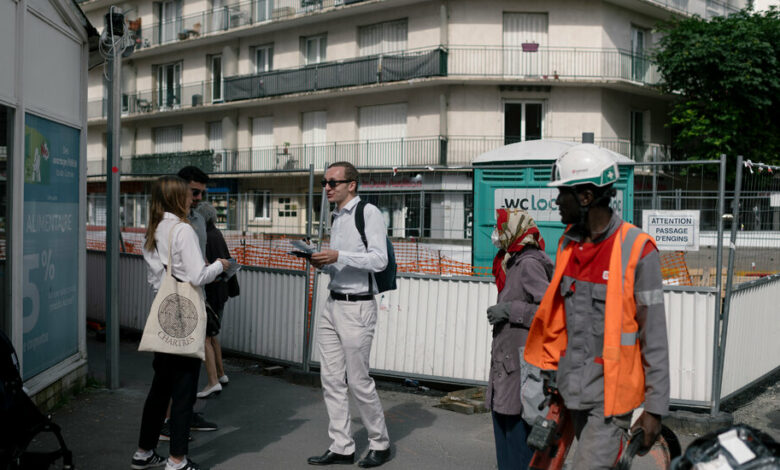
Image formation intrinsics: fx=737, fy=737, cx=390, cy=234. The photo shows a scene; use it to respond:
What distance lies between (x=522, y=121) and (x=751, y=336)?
71.2ft

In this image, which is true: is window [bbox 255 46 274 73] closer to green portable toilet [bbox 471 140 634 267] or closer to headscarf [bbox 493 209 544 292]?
green portable toilet [bbox 471 140 634 267]

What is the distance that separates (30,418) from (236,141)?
31.0m

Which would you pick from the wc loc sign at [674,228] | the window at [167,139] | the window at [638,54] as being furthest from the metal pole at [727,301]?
the window at [167,139]

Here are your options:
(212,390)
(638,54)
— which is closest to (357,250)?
(212,390)

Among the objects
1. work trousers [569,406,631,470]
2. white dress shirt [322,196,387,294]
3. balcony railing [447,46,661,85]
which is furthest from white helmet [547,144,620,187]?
balcony railing [447,46,661,85]

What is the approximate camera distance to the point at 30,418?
392 cm

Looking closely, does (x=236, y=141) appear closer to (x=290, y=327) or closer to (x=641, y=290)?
(x=290, y=327)

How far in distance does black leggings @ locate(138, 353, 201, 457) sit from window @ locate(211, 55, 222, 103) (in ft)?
104

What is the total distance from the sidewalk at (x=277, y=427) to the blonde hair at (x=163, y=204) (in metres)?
1.62

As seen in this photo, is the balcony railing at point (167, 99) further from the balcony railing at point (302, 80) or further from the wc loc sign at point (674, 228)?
the wc loc sign at point (674, 228)

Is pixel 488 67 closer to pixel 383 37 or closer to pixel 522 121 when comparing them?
pixel 522 121

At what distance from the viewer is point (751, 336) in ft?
22.2

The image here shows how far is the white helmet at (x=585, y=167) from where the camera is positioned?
10.2 ft

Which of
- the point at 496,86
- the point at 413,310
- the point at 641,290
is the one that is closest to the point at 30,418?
the point at 641,290
